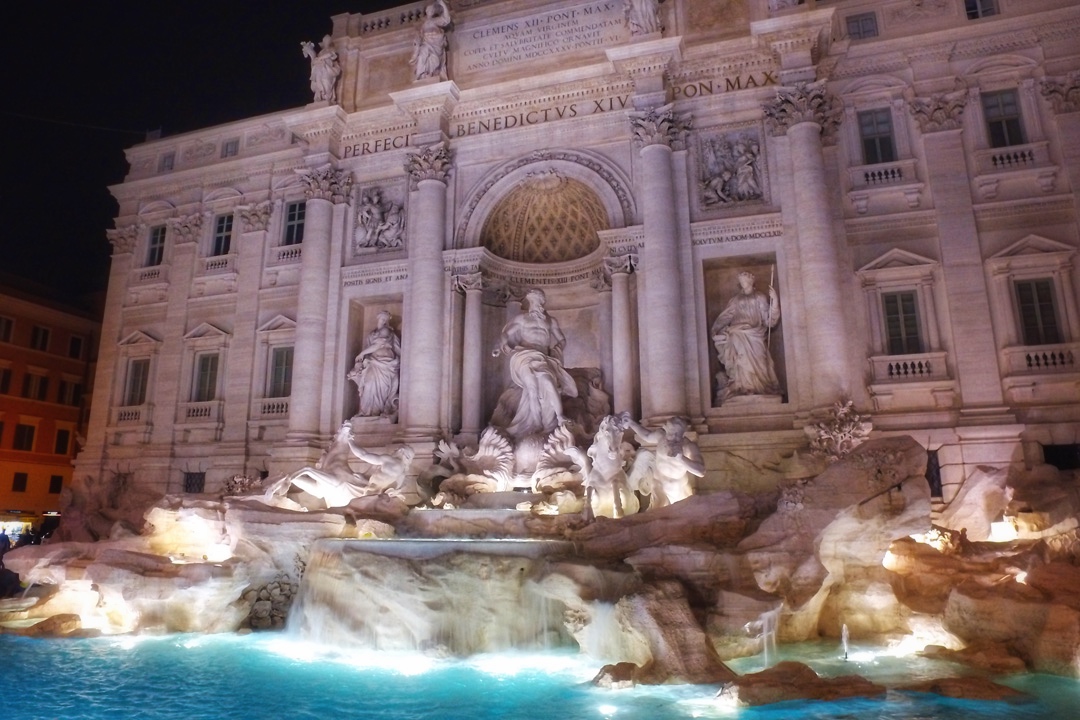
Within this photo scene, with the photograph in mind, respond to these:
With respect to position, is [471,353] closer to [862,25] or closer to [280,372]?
[280,372]

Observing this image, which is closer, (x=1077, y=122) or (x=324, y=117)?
(x=1077, y=122)

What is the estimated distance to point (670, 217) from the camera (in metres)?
18.6

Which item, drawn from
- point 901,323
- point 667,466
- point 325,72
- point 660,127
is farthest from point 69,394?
point 901,323

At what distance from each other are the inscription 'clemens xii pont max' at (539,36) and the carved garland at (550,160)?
9.86 feet

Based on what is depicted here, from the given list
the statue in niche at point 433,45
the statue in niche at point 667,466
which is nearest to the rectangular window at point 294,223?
the statue in niche at point 433,45

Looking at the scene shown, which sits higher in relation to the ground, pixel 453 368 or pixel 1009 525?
pixel 453 368

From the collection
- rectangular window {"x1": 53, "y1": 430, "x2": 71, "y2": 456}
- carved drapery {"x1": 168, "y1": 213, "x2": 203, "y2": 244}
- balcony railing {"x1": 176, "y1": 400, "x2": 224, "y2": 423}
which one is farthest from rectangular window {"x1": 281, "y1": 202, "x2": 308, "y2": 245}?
rectangular window {"x1": 53, "y1": 430, "x2": 71, "y2": 456}

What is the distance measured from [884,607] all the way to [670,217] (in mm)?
10036

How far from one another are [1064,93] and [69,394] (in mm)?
38887

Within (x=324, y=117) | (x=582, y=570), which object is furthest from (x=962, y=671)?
(x=324, y=117)

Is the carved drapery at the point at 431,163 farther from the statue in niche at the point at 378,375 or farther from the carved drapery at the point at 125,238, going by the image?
the carved drapery at the point at 125,238

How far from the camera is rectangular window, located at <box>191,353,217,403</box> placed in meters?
24.1

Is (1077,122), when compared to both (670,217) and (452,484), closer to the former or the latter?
(670,217)

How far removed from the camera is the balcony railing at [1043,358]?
16.2 metres
